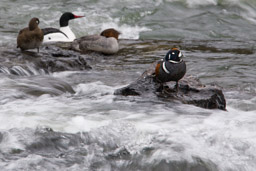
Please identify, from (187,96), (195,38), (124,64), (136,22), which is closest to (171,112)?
(187,96)

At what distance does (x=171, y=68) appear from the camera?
215 inches

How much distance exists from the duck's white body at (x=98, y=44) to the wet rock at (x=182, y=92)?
3977mm

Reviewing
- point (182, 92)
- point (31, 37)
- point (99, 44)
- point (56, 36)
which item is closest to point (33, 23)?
point (31, 37)

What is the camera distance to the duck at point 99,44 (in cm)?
991

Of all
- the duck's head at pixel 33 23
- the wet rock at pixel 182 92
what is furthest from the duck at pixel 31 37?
the wet rock at pixel 182 92

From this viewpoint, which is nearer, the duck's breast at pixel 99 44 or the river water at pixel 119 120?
the river water at pixel 119 120

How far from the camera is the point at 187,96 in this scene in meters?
5.68

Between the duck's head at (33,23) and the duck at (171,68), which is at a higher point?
the duck's head at (33,23)

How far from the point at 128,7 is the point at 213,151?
446 inches

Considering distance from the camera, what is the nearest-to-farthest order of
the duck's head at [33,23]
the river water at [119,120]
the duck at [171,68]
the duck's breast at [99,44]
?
1. the river water at [119,120]
2. the duck at [171,68]
3. the duck's head at [33,23]
4. the duck's breast at [99,44]

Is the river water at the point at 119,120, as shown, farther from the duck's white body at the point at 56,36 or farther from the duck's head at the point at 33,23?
the duck's white body at the point at 56,36

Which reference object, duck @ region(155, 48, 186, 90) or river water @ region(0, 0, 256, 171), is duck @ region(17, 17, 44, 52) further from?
duck @ region(155, 48, 186, 90)

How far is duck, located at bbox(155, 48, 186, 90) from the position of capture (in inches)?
215

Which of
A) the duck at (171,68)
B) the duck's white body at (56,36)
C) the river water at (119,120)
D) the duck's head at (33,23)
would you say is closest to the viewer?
the river water at (119,120)
